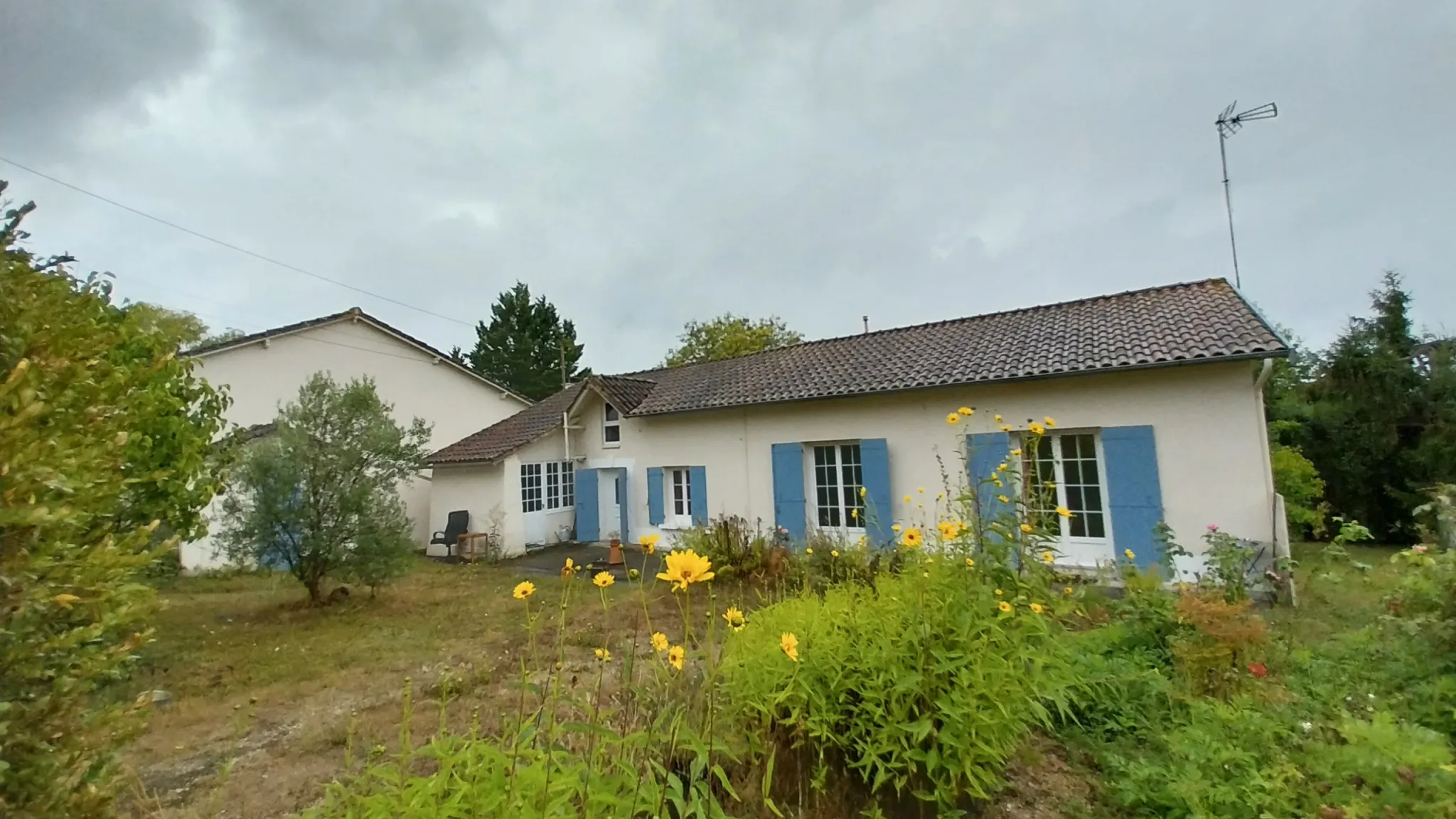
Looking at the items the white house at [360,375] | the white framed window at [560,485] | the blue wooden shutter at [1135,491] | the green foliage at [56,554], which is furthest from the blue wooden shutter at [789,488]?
the green foliage at [56,554]

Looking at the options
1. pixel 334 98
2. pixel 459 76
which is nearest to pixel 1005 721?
pixel 459 76

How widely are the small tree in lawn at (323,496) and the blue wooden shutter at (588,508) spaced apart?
6005 mm

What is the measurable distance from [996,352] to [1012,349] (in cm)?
24

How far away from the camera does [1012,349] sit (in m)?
9.87

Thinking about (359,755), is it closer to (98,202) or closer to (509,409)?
(98,202)

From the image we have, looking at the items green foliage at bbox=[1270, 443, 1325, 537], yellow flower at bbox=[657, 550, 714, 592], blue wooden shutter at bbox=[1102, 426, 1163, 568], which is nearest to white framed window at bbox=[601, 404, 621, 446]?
blue wooden shutter at bbox=[1102, 426, 1163, 568]

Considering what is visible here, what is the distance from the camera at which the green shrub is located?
2.30m

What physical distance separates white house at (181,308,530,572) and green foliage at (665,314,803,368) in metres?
15.3

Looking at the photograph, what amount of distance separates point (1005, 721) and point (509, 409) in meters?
19.7

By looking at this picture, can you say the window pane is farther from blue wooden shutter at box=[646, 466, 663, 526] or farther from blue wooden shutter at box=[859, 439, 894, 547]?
blue wooden shutter at box=[646, 466, 663, 526]

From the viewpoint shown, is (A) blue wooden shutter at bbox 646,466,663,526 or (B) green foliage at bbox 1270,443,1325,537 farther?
(A) blue wooden shutter at bbox 646,466,663,526

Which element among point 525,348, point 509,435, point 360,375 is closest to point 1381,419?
point 509,435

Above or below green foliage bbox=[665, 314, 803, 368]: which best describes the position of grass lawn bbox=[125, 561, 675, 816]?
below

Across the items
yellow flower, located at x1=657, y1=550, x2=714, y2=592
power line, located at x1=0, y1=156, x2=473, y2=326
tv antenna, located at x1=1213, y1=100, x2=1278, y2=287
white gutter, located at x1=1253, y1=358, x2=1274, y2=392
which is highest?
power line, located at x1=0, y1=156, x2=473, y2=326
